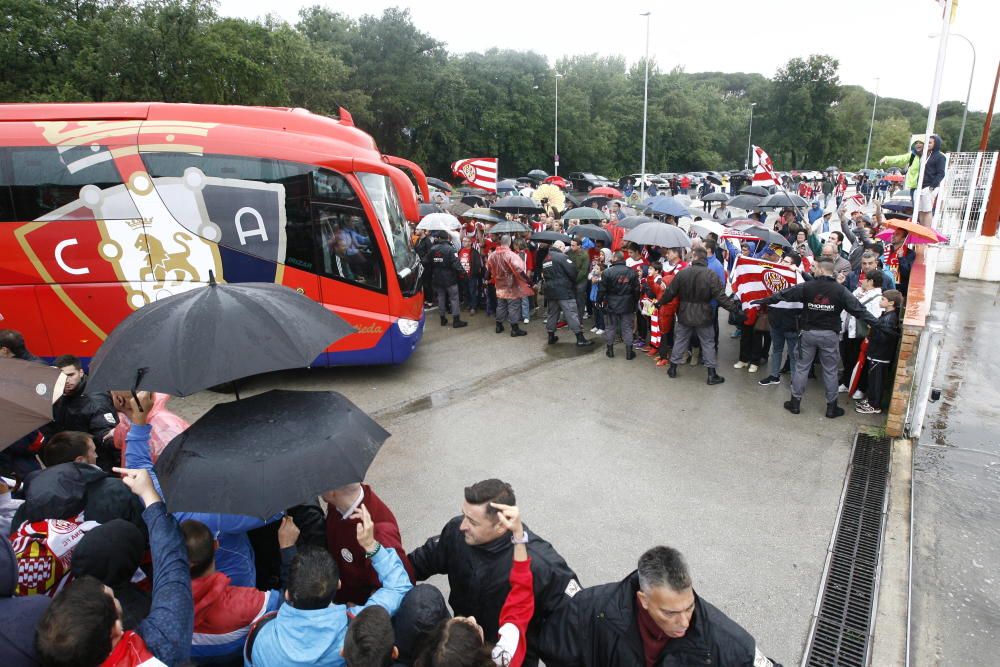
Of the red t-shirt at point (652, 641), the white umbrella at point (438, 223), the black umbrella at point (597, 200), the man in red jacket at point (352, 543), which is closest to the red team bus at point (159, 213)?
the white umbrella at point (438, 223)

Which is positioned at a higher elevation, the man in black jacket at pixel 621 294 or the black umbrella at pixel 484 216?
the black umbrella at pixel 484 216

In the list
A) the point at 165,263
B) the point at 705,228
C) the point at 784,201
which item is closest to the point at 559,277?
the point at 705,228

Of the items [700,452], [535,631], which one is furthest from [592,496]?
[535,631]

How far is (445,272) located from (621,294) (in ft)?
10.5

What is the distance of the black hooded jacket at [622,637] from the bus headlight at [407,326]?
236 inches

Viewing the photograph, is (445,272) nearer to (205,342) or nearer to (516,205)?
(516,205)

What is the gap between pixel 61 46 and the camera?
2575cm

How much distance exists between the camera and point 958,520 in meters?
5.12

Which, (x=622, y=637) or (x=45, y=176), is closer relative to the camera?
(x=622, y=637)

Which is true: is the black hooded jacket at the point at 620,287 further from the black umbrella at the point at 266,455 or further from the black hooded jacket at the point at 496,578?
the black umbrella at the point at 266,455

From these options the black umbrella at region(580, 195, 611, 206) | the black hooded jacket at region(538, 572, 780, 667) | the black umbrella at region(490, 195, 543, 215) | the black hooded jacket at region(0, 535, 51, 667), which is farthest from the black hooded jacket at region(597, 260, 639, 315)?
the black umbrella at region(580, 195, 611, 206)

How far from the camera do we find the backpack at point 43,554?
110 inches

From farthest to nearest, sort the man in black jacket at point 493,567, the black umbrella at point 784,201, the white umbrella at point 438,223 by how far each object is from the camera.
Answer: the black umbrella at point 784,201, the white umbrella at point 438,223, the man in black jacket at point 493,567

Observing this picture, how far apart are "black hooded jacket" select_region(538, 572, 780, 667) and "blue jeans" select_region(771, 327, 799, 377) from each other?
5.82 metres
